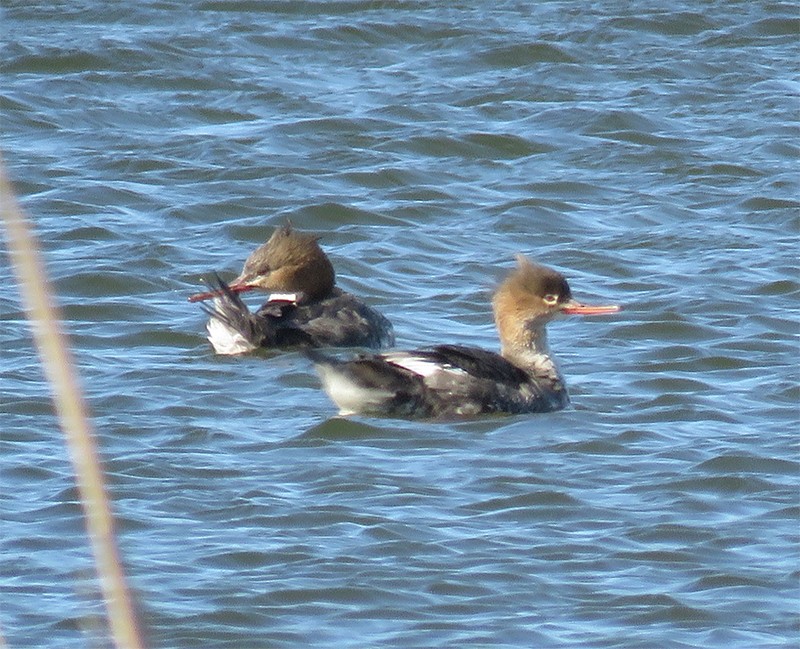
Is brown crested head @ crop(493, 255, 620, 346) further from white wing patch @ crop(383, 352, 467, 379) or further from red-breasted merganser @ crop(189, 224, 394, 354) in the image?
red-breasted merganser @ crop(189, 224, 394, 354)

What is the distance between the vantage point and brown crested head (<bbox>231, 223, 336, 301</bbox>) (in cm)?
838

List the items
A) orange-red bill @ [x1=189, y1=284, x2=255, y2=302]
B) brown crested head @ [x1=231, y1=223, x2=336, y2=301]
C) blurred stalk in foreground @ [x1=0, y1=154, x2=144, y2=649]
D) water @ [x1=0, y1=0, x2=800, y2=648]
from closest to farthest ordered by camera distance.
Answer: blurred stalk in foreground @ [x1=0, y1=154, x2=144, y2=649]
water @ [x1=0, y1=0, x2=800, y2=648]
orange-red bill @ [x1=189, y1=284, x2=255, y2=302]
brown crested head @ [x1=231, y1=223, x2=336, y2=301]

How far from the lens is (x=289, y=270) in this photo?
8.38m

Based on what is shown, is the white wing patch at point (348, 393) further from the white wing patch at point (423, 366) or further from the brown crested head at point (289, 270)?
the brown crested head at point (289, 270)

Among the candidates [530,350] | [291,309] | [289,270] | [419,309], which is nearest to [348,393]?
[530,350]

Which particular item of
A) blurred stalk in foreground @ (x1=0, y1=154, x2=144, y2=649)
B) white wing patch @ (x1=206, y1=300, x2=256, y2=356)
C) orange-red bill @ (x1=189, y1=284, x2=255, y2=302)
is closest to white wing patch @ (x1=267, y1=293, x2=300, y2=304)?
orange-red bill @ (x1=189, y1=284, x2=255, y2=302)

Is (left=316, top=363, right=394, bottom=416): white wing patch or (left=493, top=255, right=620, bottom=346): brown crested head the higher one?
(left=493, top=255, right=620, bottom=346): brown crested head

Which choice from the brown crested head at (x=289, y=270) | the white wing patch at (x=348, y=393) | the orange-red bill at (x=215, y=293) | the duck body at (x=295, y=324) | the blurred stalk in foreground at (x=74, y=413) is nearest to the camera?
the blurred stalk in foreground at (x=74, y=413)

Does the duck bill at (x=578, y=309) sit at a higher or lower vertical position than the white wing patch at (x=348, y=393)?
higher

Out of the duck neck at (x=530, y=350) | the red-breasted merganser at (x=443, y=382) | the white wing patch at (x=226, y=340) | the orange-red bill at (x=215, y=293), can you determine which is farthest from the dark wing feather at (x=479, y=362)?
the orange-red bill at (x=215, y=293)

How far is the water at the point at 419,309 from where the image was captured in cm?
475

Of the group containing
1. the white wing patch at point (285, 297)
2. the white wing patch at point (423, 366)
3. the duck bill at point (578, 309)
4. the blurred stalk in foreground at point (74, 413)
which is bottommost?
the white wing patch at point (285, 297)

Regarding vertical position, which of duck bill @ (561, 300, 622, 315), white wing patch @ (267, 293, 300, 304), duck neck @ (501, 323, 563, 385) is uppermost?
duck bill @ (561, 300, 622, 315)

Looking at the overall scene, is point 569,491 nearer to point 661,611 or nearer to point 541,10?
point 661,611
